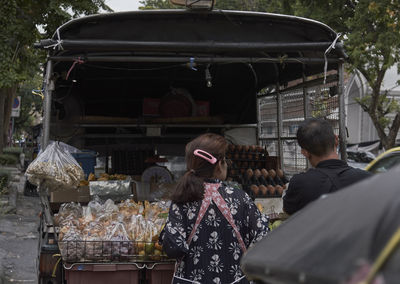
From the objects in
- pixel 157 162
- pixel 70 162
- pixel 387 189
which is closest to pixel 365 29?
pixel 157 162

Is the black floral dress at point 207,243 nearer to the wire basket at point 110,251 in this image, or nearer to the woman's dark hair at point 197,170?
the woman's dark hair at point 197,170

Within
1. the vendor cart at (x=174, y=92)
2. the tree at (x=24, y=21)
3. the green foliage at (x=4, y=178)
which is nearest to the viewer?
the vendor cart at (x=174, y=92)

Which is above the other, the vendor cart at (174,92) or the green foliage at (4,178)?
the vendor cart at (174,92)

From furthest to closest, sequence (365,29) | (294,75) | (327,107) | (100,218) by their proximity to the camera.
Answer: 1. (365,29)
2. (294,75)
3. (327,107)
4. (100,218)

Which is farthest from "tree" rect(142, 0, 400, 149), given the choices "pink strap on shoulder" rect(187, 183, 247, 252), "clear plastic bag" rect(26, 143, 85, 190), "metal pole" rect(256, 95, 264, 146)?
"pink strap on shoulder" rect(187, 183, 247, 252)

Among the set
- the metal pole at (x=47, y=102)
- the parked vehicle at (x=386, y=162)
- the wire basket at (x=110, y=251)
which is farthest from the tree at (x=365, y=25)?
the wire basket at (x=110, y=251)

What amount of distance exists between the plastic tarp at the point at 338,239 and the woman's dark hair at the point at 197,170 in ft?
5.13

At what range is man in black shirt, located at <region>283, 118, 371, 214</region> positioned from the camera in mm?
3068

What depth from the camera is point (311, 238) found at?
1426 mm

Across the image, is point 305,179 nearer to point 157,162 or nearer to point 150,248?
point 150,248

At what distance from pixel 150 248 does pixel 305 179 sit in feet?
5.65

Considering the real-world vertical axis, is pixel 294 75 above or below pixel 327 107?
above

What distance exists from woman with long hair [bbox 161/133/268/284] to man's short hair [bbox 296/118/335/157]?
21.9 inches

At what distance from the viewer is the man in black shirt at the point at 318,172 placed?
10.1ft
